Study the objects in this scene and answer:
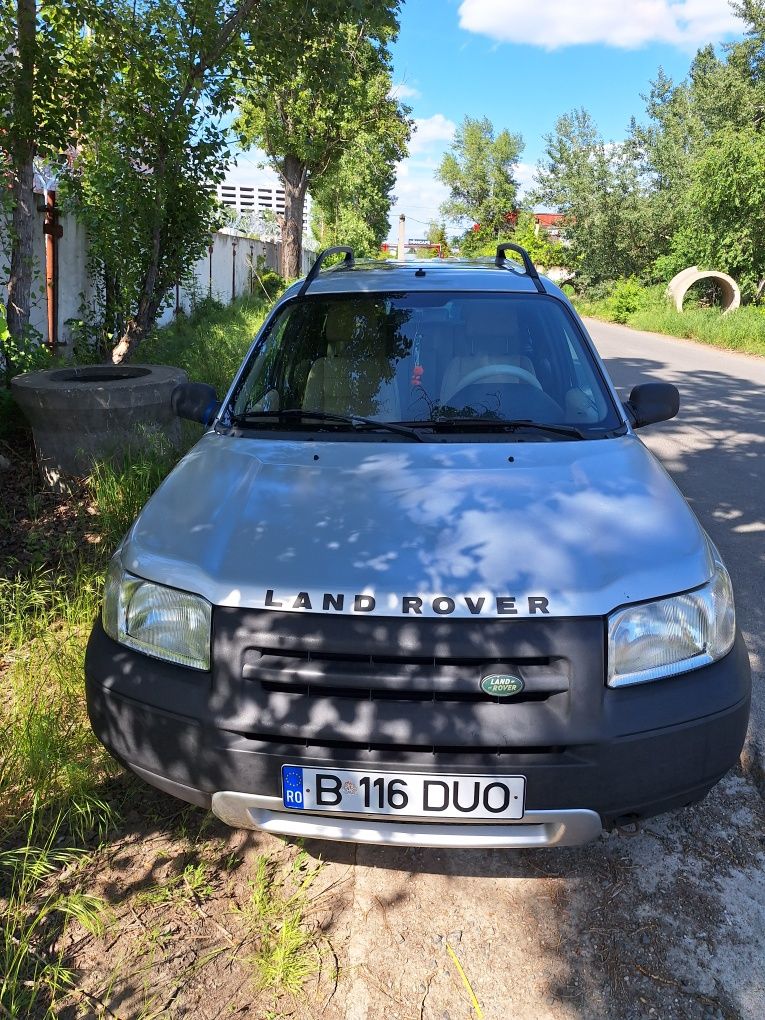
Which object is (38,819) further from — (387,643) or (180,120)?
(180,120)

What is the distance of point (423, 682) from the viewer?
1.94 m

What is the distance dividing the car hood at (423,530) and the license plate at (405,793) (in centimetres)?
41

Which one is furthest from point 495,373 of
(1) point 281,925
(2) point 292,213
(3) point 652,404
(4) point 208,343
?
(2) point 292,213

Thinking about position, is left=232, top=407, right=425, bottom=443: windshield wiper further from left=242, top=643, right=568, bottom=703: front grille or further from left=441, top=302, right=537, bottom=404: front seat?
left=242, top=643, right=568, bottom=703: front grille

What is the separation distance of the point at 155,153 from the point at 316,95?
2.94 m

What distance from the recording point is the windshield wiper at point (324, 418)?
2.92 metres

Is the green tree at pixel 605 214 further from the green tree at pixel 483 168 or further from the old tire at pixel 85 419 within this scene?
the green tree at pixel 483 168

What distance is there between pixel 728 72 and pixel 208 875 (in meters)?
38.0

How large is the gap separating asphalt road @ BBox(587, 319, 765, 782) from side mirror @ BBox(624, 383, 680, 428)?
1.23m

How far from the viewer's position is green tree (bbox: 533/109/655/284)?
105 ft

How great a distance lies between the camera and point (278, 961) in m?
2.06

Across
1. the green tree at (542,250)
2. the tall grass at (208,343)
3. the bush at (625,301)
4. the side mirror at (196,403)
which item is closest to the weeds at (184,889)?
the side mirror at (196,403)

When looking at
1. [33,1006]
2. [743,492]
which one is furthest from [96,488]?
[743,492]

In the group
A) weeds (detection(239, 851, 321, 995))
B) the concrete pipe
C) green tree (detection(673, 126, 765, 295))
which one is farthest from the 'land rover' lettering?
green tree (detection(673, 126, 765, 295))
